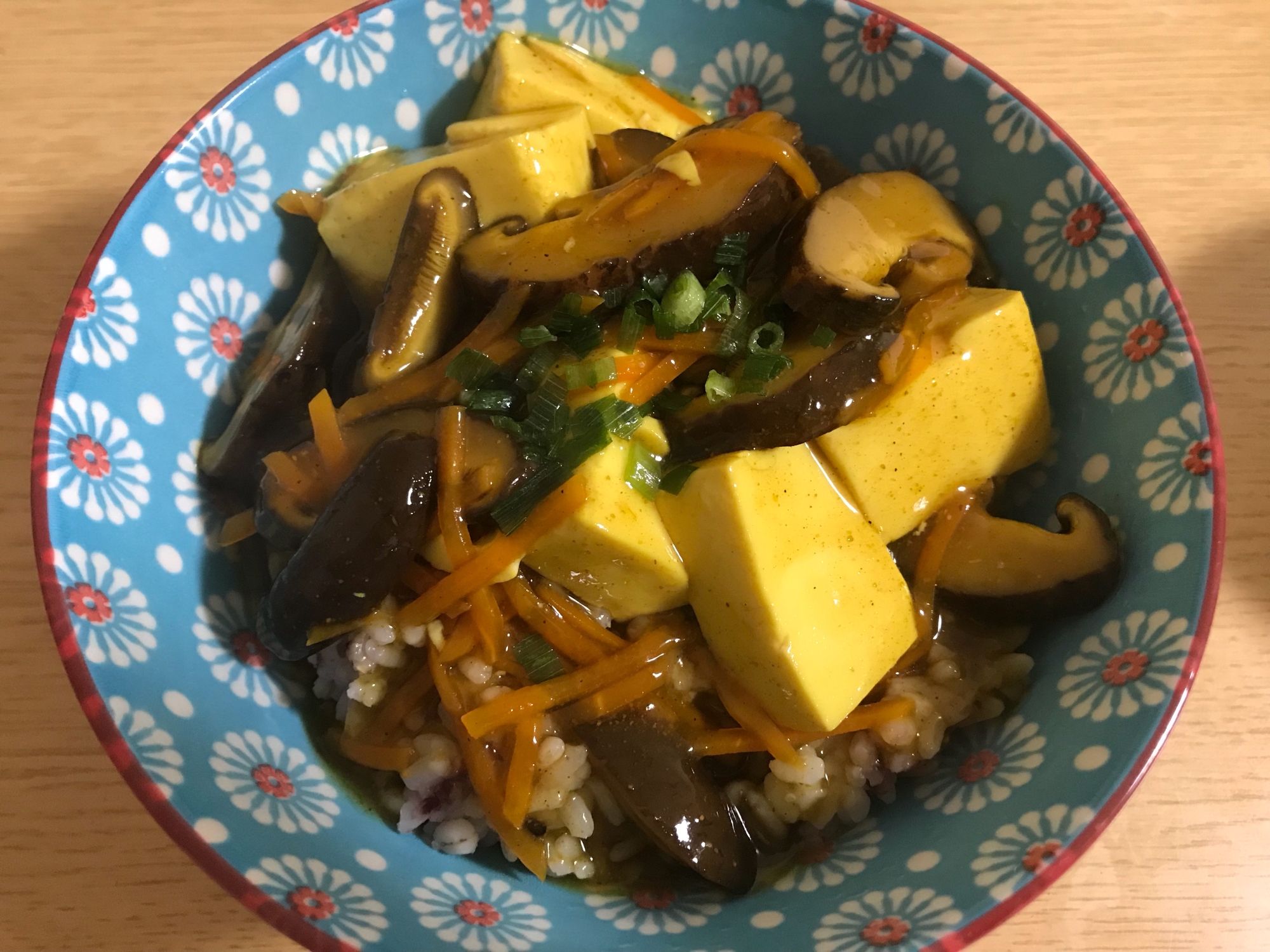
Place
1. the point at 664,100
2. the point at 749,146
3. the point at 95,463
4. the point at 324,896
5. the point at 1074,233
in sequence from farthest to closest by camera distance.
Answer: the point at 664,100 < the point at 1074,233 < the point at 749,146 < the point at 95,463 < the point at 324,896

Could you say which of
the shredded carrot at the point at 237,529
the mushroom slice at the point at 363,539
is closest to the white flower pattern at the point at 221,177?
the shredded carrot at the point at 237,529

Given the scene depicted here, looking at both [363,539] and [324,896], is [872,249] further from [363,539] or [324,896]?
[324,896]

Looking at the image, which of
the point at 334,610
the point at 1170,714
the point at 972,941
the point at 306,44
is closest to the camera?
the point at 972,941

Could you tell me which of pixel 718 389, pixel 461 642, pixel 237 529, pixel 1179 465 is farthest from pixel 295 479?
pixel 1179 465

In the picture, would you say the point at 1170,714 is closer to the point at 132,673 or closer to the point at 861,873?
the point at 861,873

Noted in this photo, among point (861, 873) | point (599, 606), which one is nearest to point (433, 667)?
point (599, 606)

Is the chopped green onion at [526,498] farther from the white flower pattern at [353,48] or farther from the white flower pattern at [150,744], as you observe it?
the white flower pattern at [353,48]
